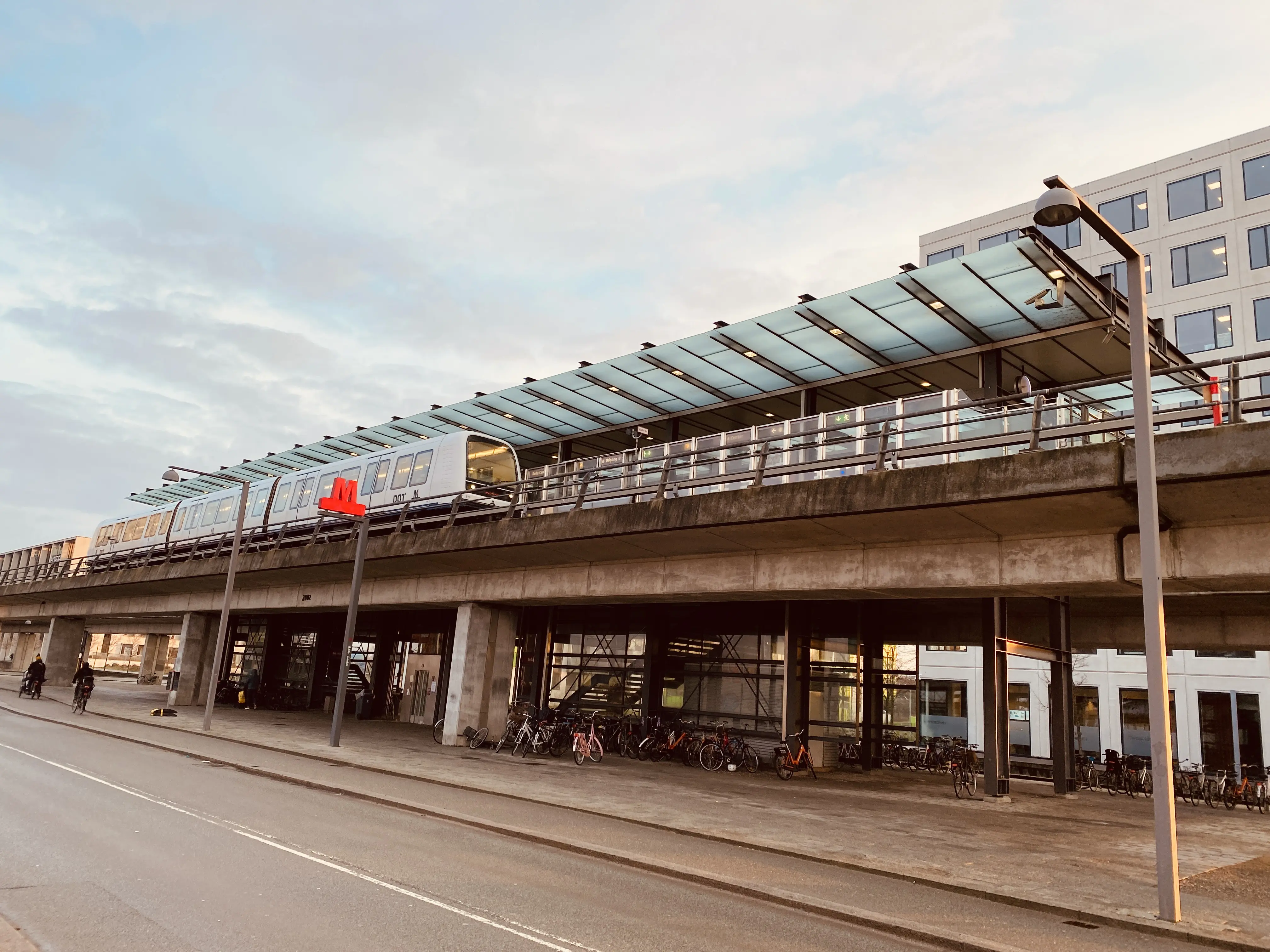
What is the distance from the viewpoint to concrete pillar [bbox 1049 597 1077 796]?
76.0 feet

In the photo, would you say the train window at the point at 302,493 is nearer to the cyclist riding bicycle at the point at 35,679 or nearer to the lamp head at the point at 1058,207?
the cyclist riding bicycle at the point at 35,679

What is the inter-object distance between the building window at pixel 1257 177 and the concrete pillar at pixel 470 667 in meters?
39.4

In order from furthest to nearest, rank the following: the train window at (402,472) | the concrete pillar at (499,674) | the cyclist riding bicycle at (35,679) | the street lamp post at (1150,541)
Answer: the cyclist riding bicycle at (35,679) < the train window at (402,472) < the concrete pillar at (499,674) < the street lamp post at (1150,541)

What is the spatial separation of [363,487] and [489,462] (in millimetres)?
5872

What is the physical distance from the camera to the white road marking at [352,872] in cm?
667

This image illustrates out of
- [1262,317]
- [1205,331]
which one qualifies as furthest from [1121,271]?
[1262,317]

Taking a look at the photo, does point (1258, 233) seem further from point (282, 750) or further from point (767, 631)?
point (282, 750)

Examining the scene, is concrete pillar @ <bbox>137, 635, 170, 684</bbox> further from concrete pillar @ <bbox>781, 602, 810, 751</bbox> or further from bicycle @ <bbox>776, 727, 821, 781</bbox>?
bicycle @ <bbox>776, 727, 821, 781</bbox>

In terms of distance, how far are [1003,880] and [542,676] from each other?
2303 centimetres

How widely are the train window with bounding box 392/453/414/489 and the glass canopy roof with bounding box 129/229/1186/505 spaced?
180 inches

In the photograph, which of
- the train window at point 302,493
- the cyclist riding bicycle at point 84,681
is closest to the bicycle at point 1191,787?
the train window at point 302,493

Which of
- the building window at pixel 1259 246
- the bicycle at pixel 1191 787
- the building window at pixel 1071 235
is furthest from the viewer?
the building window at pixel 1071 235

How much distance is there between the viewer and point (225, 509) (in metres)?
38.8

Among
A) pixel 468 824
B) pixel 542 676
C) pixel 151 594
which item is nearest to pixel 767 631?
pixel 542 676
